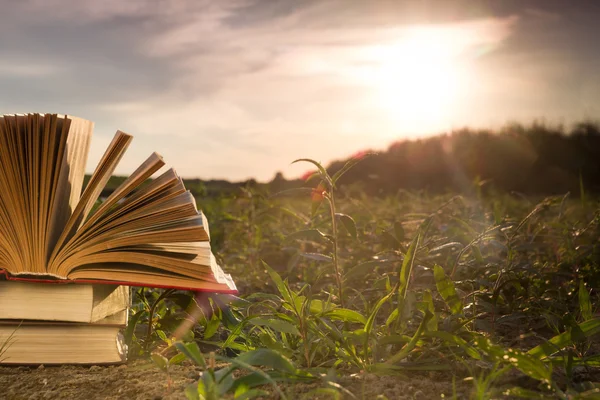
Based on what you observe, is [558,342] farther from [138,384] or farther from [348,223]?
[138,384]

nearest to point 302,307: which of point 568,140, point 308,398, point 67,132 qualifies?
point 308,398

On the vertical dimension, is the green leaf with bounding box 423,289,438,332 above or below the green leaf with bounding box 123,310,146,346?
above

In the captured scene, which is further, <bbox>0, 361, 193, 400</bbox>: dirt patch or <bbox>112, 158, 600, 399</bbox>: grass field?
<bbox>0, 361, 193, 400</bbox>: dirt patch

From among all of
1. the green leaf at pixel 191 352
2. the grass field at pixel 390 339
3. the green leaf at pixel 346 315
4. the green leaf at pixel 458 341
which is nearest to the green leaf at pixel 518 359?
the grass field at pixel 390 339

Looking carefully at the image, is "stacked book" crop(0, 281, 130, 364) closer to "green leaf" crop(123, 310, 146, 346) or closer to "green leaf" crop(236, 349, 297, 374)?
"green leaf" crop(123, 310, 146, 346)

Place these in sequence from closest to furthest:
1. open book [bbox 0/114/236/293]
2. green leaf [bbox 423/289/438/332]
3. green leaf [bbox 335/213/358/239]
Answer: green leaf [bbox 423/289/438/332], open book [bbox 0/114/236/293], green leaf [bbox 335/213/358/239]

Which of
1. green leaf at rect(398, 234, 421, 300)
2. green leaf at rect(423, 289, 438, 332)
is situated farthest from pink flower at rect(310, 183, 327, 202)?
green leaf at rect(423, 289, 438, 332)

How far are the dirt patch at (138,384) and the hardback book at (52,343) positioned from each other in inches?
1.2

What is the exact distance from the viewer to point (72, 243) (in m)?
1.85

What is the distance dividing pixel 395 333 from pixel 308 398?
403 millimetres

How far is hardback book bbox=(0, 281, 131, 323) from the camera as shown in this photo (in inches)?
75.2

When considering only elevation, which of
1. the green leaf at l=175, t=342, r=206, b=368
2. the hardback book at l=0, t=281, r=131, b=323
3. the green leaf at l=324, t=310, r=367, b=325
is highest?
the hardback book at l=0, t=281, r=131, b=323

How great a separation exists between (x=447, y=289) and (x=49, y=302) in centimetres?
123

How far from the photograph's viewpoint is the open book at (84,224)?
185 cm
